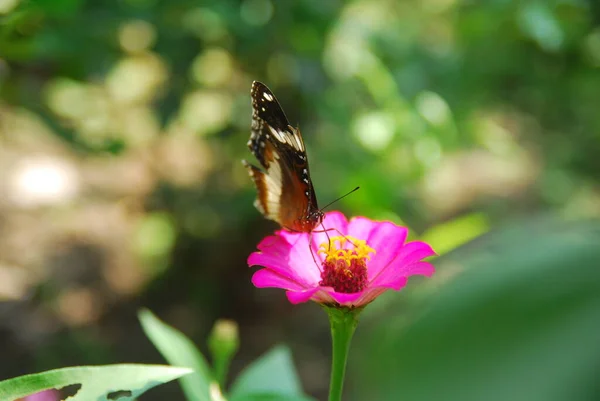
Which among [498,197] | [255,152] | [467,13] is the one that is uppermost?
[467,13]

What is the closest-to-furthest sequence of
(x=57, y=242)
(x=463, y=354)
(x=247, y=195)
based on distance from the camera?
(x=463, y=354) < (x=247, y=195) < (x=57, y=242)

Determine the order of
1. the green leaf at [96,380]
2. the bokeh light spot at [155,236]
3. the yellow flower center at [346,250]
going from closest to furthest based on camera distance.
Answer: the green leaf at [96,380], the yellow flower center at [346,250], the bokeh light spot at [155,236]

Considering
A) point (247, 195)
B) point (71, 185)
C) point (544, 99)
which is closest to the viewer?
point (247, 195)

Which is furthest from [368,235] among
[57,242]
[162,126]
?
[57,242]

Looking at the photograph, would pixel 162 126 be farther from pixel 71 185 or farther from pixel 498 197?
pixel 498 197

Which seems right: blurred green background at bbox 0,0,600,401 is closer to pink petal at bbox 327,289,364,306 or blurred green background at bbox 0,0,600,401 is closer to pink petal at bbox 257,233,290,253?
pink petal at bbox 327,289,364,306

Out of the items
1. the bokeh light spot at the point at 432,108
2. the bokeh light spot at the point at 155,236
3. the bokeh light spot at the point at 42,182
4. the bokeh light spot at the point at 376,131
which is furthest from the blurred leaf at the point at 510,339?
the bokeh light spot at the point at 42,182

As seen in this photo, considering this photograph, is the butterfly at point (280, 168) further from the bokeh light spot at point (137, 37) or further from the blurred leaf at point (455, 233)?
the bokeh light spot at point (137, 37)
